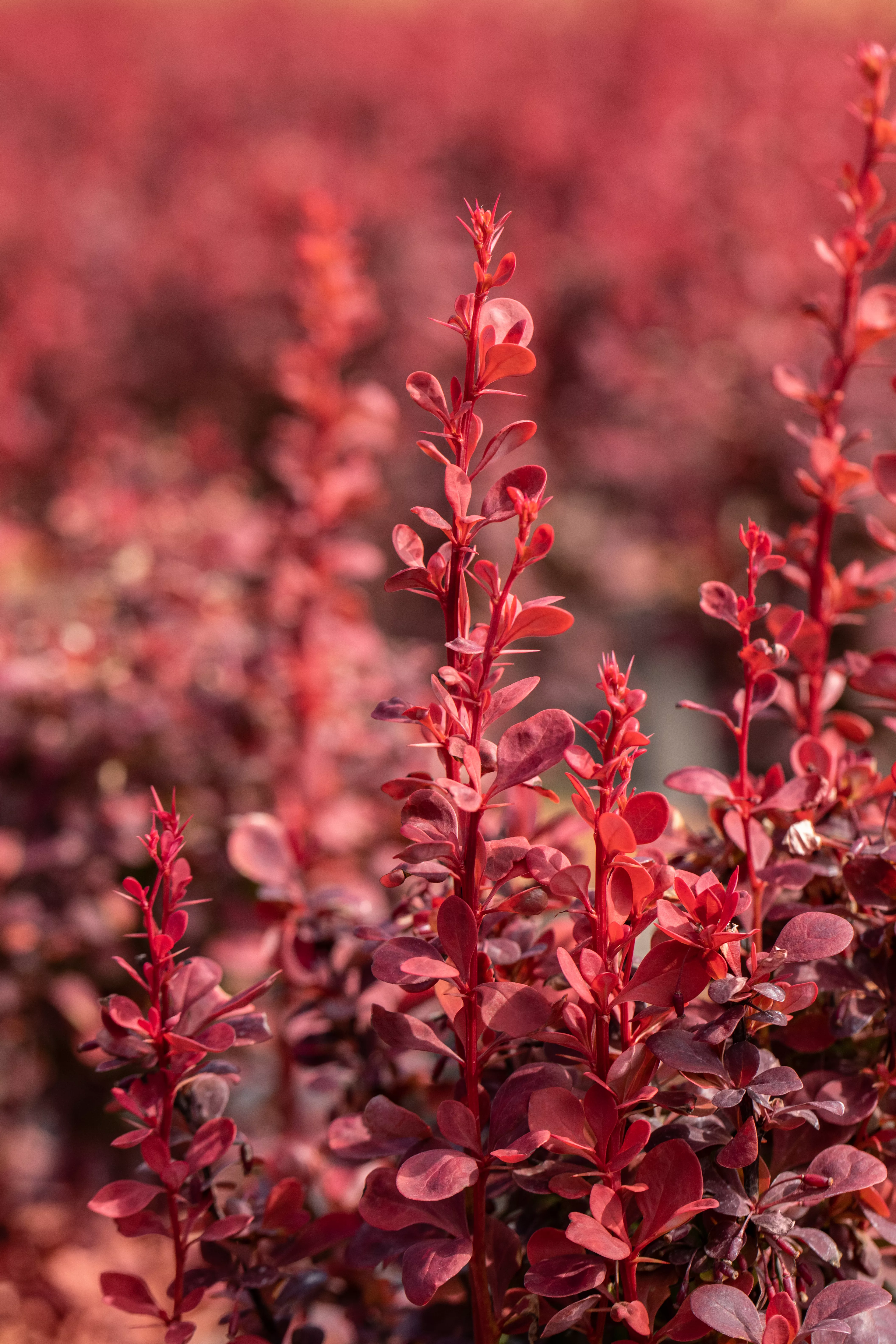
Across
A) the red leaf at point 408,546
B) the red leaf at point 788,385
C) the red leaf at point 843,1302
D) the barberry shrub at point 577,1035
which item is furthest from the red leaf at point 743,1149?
the red leaf at point 788,385

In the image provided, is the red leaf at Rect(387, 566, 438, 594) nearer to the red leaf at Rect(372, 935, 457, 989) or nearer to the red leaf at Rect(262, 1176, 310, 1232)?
the red leaf at Rect(372, 935, 457, 989)

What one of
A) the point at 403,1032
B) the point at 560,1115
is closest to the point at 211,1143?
the point at 403,1032

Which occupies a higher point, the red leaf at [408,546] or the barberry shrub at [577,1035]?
the red leaf at [408,546]

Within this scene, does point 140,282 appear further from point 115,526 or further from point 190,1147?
point 190,1147

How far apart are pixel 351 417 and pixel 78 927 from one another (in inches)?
35.9

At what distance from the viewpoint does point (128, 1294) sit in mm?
901

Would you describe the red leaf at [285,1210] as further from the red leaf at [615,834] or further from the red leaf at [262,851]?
the red leaf at [615,834]

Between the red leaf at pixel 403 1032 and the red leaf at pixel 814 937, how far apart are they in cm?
25

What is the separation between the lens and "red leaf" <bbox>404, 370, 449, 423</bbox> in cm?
80

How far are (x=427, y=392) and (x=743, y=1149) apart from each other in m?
0.56

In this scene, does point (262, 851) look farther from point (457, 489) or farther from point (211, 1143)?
point (457, 489)

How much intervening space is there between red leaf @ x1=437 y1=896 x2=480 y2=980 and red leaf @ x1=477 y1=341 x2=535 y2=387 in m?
0.36

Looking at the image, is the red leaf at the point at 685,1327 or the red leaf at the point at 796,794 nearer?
the red leaf at the point at 685,1327

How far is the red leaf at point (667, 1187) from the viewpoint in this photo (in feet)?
2.44
